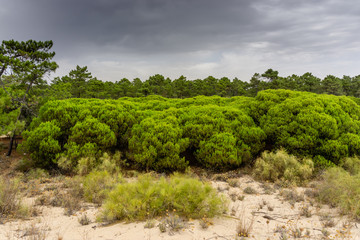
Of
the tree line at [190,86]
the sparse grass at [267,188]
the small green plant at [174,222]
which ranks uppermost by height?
the tree line at [190,86]

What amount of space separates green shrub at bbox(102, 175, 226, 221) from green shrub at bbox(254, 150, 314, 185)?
9.35 ft

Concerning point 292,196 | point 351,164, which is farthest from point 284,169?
point 351,164

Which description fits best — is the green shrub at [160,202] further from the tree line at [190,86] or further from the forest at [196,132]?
the tree line at [190,86]

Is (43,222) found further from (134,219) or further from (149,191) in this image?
(149,191)

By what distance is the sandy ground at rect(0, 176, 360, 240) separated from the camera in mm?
3689

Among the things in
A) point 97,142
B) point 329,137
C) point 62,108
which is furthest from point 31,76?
point 329,137

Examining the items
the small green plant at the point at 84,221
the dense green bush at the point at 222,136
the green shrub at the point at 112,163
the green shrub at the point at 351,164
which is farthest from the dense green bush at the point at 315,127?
the small green plant at the point at 84,221

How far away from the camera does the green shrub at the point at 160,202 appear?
4188 millimetres

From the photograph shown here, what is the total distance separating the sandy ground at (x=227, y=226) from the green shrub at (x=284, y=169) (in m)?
1.39

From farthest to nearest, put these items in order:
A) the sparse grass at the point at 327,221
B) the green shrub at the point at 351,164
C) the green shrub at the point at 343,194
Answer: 1. the green shrub at the point at 351,164
2. the green shrub at the point at 343,194
3. the sparse grass at the point at 327,221

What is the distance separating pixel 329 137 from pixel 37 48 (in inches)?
644

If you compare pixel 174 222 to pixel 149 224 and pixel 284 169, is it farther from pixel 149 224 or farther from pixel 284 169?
pixel 284 169

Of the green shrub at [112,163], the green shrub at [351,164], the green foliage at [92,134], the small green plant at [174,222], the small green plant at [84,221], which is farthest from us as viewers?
the green foliage at [92,134]

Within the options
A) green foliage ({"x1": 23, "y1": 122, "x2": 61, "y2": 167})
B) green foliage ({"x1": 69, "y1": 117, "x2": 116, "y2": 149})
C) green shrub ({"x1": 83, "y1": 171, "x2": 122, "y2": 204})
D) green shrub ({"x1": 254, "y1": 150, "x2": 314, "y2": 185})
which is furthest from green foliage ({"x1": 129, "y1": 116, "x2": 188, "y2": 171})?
green foliage ({"x1": 23, "y1": 122, "x2": 61, "y2": 167})
